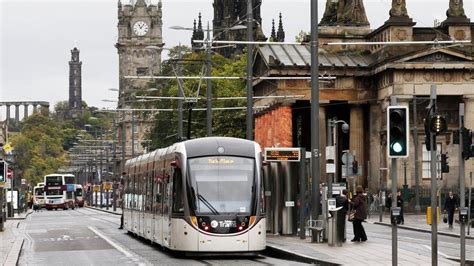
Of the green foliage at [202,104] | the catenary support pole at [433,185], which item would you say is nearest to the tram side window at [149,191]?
the catenary support pole at [433,185]

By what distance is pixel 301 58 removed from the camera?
3509 inches

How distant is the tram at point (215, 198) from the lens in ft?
105

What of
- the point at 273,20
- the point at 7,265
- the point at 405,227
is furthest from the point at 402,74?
the point at 273,20

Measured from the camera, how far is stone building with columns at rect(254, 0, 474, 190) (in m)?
85.1

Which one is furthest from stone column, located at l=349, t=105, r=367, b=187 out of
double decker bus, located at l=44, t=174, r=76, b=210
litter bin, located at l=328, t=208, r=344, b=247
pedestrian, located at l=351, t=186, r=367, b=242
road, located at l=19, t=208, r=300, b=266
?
litter bin, located at l=328, t=208, r=344, b=247

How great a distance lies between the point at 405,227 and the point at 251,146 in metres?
26.5

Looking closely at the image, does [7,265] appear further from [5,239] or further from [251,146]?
[5,239]

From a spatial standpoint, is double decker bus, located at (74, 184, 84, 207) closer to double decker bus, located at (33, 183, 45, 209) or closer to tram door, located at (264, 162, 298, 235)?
double decker bus, located at (33, 183, 45, 209)

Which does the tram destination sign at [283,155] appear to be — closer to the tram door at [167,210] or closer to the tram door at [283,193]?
the tram door at [283,193]

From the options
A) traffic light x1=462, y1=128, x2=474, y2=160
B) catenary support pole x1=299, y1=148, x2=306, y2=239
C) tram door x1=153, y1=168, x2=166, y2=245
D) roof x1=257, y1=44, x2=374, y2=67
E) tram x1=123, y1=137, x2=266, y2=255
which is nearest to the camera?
traffic light x1=462, y1=128, x2=474, y2=160

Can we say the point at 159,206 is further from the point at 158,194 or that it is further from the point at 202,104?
the point at 202,104

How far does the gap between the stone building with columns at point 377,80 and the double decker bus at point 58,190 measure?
3232cm

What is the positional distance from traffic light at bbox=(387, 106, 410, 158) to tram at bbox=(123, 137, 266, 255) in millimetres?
9895

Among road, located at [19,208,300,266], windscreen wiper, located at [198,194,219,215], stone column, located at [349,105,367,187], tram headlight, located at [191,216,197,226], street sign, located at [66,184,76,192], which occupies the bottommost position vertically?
road, located at [19,208,300,266]
